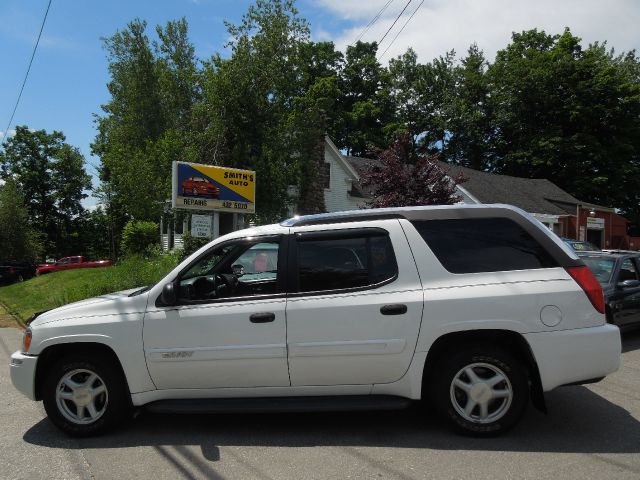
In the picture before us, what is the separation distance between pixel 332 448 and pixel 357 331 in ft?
3.10

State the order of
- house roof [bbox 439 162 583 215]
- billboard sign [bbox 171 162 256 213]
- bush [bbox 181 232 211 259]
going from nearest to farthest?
1. billboard sign [bbox 171 162 256 213]
2. bush [bbox 181 232 211 259]
3. house roof [bbox 439 162 583 215]

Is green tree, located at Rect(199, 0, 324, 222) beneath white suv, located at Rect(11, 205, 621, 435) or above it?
above

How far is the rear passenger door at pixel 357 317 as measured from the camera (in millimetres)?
4184

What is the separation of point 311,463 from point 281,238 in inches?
72.2

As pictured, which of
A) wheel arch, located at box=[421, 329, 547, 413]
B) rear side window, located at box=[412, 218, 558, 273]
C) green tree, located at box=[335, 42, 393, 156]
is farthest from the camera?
green tree, located at box=[335, 42, 393, 156]

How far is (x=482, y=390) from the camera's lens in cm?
420

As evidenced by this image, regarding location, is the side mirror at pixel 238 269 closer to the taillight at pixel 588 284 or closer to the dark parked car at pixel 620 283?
the taillight at pixel 588 284

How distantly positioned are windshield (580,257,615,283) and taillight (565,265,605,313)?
456 centimetres

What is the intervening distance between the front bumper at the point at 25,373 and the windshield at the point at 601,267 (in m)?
7.74

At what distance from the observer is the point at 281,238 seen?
4.57 m

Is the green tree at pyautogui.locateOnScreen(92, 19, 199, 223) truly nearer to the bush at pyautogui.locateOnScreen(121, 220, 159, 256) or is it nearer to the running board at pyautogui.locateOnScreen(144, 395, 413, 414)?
the bush at pyautogui.locateOnScreen(121, 220, 159, 256)

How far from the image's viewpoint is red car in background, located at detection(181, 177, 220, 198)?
13359 mm

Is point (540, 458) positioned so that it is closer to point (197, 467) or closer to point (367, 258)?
point (367, 258)

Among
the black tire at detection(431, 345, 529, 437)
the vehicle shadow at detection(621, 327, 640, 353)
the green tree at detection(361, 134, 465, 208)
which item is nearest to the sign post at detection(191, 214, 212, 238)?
the green tree at detection(361, 134, 465, 208)
